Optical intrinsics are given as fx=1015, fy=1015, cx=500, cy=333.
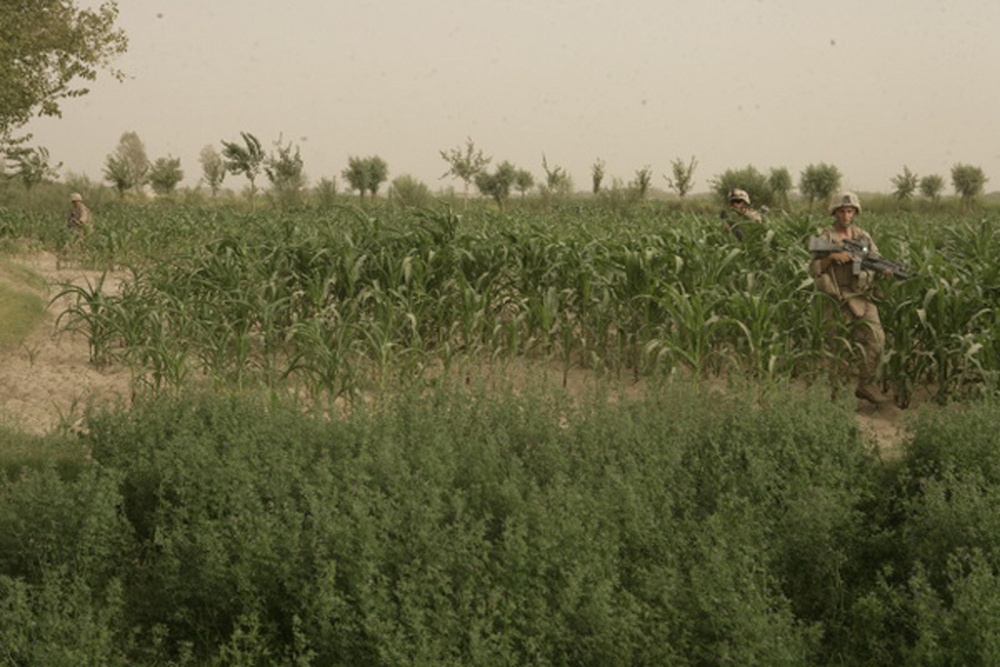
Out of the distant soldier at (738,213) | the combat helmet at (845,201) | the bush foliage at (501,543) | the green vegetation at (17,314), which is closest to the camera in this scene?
the bush foliage at (501,543)

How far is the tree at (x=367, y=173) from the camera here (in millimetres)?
49031

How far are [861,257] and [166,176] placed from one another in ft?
149

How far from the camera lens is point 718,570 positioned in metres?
3.36

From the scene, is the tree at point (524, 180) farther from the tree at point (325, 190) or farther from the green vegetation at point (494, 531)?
the green vegetation at point (494, 531)

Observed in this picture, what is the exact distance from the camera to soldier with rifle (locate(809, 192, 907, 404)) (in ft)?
23.7

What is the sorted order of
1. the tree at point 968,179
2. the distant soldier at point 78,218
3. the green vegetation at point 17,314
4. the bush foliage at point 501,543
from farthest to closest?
the tree at point 968,179 → the distant soldier at point 78,218 → the green vegetation at point 17,314 → the bush foliage at point 501,543

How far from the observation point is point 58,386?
7.73 m

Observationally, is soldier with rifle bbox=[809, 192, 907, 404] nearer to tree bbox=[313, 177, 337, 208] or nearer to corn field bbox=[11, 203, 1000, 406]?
corn field bbox=[11, 203, 1000, 406]

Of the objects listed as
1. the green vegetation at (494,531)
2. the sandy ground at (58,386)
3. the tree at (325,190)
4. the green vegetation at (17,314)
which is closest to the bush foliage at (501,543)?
the green vegetation at (494,531)

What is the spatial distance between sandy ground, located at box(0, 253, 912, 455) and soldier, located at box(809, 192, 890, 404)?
0.25 m

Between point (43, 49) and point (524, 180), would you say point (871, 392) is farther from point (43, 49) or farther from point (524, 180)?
point (524, 180)

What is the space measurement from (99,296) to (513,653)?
5.72 meters

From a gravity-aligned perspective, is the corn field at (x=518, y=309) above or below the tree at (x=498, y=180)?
below

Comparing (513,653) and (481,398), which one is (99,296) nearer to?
(481,398)
